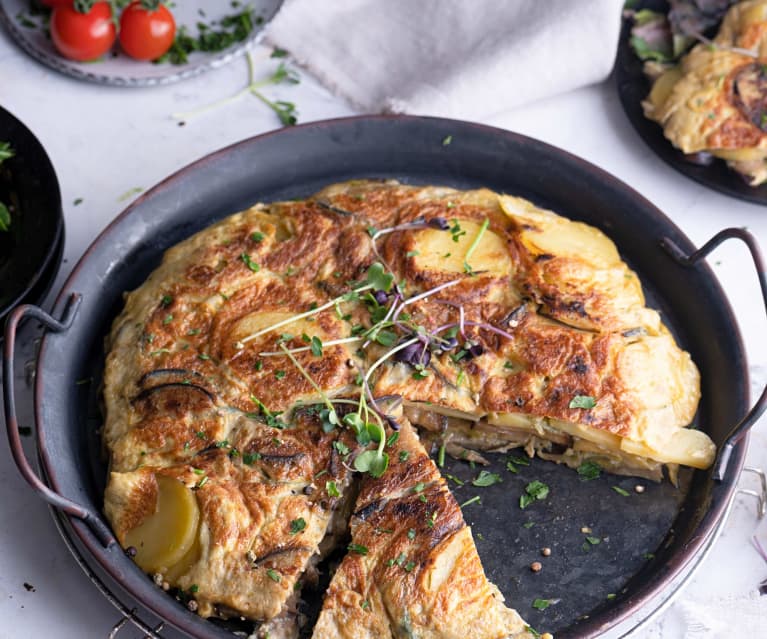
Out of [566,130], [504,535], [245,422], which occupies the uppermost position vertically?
[245,422]

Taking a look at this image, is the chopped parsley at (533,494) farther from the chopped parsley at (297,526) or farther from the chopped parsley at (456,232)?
the chopped parsley at (456,232)

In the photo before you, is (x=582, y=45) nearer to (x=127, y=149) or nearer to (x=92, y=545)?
(x=127, y=149)

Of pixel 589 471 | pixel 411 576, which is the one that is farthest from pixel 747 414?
pixel 411 576

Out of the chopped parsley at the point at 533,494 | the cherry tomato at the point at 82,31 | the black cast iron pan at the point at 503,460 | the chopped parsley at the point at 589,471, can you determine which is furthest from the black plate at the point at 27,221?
the chopped parsley at the point at 589,471

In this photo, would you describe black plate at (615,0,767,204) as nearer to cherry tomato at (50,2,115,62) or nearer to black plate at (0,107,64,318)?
cherry tomato at (50,2,115,62)

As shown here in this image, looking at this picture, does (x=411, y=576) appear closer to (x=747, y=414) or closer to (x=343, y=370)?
(x=343, y=370)

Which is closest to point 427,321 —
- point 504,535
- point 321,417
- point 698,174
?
point 321,417
